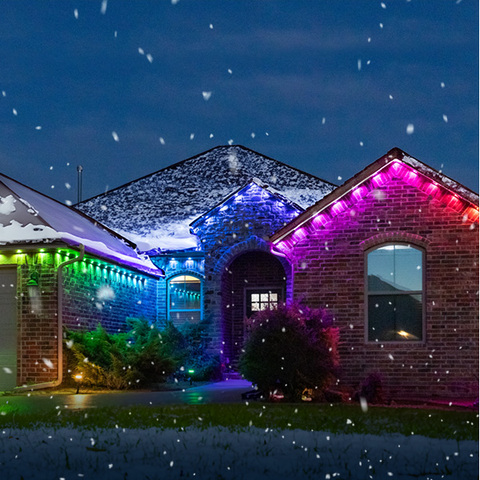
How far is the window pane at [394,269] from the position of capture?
1552 centimetres

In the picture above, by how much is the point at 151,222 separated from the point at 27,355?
8.32 meters

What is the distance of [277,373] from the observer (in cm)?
1402

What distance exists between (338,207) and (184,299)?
889 cm

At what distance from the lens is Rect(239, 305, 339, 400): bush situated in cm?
1395

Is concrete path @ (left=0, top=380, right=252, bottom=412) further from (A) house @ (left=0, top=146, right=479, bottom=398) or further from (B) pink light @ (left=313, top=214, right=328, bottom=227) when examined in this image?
(B) pink light @ (left=313, top=214, right=328, bottom=227)

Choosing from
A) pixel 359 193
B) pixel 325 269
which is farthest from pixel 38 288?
pixel 359 193

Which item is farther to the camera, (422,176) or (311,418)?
(422,176)

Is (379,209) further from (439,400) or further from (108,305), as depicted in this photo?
→ (108,305)

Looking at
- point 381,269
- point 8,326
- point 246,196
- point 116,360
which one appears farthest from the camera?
point 246,196

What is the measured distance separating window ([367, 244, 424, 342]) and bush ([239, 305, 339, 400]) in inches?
69.1

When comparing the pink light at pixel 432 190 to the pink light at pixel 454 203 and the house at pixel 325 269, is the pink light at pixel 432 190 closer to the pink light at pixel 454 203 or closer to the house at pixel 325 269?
the house at pixel 325 269

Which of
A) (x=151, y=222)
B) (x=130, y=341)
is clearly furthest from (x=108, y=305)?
(x=151, y=222)

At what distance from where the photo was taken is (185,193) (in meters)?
26.2

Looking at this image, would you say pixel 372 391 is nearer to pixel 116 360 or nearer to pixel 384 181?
pixel 384 181
